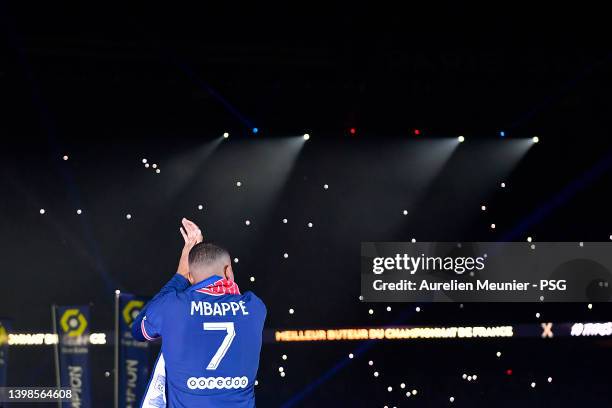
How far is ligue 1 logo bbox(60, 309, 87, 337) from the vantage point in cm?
546

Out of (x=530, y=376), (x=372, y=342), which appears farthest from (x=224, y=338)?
(x=530, y=376)

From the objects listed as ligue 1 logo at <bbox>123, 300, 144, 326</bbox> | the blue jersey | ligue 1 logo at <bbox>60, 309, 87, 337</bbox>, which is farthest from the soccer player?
ligue 1 logo at <bbox>60, 309, 87, 337</bbox>

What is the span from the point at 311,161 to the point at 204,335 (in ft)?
11.6

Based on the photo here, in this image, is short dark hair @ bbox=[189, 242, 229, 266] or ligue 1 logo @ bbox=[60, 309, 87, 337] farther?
ligue 1 logo @ bbox=[60, 309, 87, 337]

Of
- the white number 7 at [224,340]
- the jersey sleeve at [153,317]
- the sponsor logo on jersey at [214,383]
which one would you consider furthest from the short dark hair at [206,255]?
the sponsor logo on jersey at [214,383]

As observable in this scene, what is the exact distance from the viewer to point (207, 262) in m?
3.05

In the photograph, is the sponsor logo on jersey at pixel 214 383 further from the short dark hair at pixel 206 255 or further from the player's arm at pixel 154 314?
the short dark hair at pixel 206 255

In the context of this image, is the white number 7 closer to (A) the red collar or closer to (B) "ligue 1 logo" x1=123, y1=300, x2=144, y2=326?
(A) the red collar

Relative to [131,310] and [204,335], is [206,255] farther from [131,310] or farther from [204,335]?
[131,310]

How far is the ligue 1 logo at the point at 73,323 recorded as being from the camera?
5.46 m

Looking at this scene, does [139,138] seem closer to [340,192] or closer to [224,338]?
[340,192]

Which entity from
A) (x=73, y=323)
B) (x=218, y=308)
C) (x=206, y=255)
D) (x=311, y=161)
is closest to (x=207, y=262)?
(x=206, y=255)

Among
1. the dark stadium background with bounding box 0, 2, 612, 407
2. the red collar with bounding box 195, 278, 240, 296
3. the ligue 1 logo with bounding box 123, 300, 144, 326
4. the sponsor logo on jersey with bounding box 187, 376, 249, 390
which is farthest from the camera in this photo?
the dark stadium background with bounding box 0, 2, 612, 407

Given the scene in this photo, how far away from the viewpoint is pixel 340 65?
244 inches
